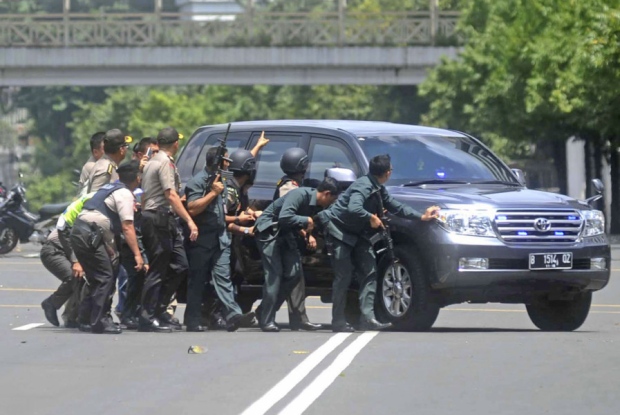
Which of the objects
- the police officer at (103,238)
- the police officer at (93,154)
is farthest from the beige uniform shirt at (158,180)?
the police officer at (93,154)

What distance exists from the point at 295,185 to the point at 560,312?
8.82ft

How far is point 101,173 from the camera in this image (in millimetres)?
14578

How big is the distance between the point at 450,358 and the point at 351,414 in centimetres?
269

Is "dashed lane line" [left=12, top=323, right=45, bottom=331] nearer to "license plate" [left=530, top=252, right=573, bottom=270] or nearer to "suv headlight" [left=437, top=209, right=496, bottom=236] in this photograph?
"suv headlight" [left=437, top=209, right=496, bottom=236]

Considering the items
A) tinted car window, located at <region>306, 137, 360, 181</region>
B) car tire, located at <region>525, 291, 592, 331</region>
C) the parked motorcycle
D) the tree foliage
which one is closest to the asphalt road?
car tire, located at <region>525, 291, 592, 331</region>

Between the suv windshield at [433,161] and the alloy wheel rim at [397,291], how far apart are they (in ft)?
2.72

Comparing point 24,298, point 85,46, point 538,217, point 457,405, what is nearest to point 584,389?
point 457,405

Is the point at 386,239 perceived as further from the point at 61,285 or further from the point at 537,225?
the point at 61,285

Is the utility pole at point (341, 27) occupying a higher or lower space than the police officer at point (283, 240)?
higher

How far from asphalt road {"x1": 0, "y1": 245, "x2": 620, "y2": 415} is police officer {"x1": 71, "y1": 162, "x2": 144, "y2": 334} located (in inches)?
10.6

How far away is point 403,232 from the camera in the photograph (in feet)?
45.1

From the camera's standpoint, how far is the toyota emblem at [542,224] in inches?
535

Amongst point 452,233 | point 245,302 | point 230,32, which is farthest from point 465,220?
point 230,32

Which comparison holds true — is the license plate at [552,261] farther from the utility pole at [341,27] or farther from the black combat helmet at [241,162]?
the utility pole at [341,27]
